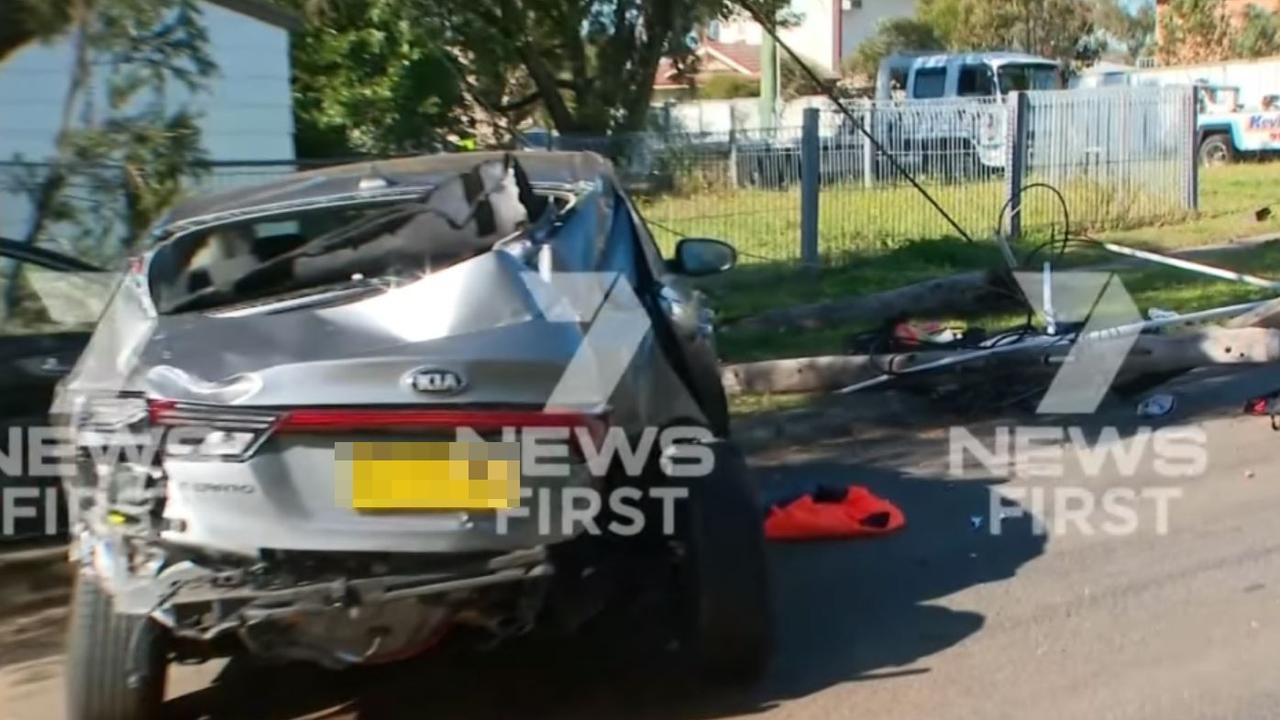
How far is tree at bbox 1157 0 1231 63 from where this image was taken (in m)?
55.2

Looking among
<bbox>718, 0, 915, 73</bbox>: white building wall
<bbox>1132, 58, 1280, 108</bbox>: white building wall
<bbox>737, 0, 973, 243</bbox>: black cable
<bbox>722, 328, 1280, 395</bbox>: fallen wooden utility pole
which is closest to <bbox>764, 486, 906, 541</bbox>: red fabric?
<bbox>722, 328, 1280, 395</bbox>: fallen wooden utility pole

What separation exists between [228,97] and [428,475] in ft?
41.8

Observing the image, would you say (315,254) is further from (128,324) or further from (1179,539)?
(1179,539)

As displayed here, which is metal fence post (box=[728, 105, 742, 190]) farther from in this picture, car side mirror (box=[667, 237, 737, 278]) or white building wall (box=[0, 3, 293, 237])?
car side mirror (box=[667, 237, 737, 278])

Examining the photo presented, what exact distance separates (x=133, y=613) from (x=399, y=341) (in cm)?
105

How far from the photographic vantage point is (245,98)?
16844 millimetres

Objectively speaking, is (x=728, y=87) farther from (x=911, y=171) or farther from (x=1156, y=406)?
(x=1156, y=406)

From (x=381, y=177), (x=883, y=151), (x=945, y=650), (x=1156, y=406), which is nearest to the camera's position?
(x=945, y=650)

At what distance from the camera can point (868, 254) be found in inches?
662

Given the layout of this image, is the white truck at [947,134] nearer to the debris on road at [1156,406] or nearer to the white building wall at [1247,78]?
the debris on road at [1156,406]

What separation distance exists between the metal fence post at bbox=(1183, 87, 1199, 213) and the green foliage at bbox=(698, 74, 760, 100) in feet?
117

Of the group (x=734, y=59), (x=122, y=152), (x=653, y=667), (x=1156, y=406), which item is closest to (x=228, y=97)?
(x=122, y=152)

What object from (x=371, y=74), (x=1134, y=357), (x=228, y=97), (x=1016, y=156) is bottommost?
(x=1134, y=357)

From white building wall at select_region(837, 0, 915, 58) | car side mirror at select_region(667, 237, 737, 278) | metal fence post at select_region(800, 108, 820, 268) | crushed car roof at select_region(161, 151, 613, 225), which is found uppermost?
white building wall at select_region(837, 0, 915, 58)
